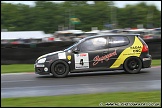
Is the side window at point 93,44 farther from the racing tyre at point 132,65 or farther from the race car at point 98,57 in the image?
the racing tyre at point 132,65

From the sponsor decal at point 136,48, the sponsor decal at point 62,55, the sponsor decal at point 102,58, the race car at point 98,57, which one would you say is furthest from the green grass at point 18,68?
the sponsor decal at point 136,48

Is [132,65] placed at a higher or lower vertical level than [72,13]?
lower

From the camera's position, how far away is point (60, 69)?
A: 11.6m

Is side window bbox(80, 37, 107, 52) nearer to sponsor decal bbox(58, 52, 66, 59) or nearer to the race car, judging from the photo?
the race car

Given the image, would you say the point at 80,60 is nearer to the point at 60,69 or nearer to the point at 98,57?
the point at 98,57

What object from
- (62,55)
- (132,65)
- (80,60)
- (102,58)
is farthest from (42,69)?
(132,65)

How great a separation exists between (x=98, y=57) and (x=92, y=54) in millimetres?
251

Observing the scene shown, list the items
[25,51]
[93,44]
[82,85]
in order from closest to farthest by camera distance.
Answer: [82,85]
[93,44]
[25,51]

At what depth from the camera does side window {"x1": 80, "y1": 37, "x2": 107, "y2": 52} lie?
38.5 feet

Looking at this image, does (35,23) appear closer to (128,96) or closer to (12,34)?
(12,34)

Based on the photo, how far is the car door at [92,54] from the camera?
458 inches

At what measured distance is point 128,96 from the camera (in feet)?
22.8

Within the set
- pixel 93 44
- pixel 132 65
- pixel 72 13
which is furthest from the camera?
pixel 72 13

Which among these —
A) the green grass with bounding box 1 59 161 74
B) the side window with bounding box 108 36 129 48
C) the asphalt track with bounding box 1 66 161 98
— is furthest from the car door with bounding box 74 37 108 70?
the green grass with bounding box 1 59 161 74
